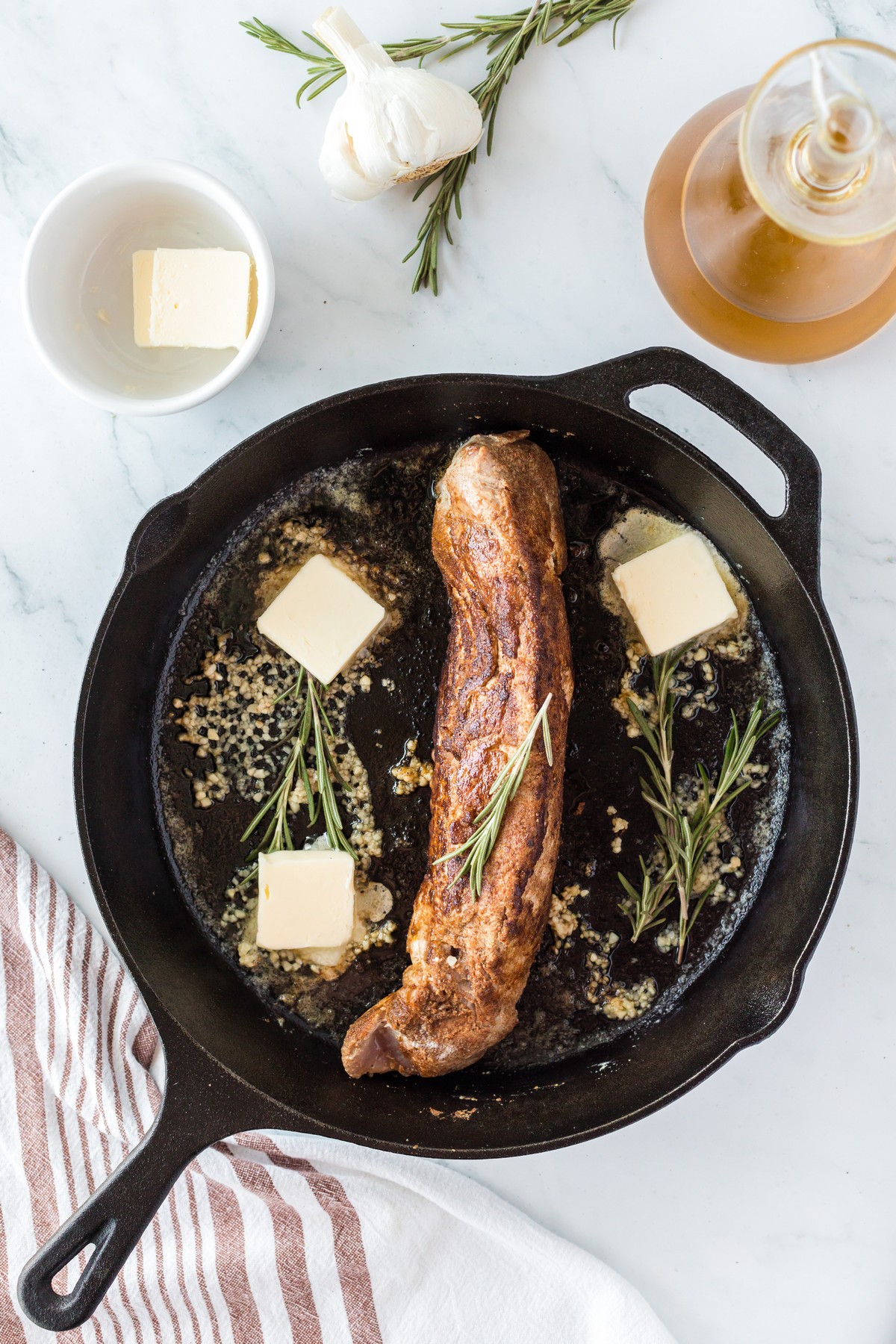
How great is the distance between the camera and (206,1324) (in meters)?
1.95

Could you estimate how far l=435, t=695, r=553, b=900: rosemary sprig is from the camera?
5.37 feet

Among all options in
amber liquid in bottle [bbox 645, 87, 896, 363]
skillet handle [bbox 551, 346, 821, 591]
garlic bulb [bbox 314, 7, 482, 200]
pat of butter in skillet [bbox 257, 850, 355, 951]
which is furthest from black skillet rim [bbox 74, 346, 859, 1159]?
garlic bulb [bbox 314, 7, 482, 200]

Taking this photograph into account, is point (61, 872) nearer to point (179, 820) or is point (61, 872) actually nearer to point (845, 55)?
point (179, 820)

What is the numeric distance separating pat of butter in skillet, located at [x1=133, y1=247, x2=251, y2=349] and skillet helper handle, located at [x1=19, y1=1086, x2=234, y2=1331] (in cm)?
127

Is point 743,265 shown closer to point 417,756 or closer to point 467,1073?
point 417,756

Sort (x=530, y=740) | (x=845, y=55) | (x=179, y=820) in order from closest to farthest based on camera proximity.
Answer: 1. (x=845, y=55)
2. (x=530, y=740)
3. (x=179, y=820)

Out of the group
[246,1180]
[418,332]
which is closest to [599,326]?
[418,332]

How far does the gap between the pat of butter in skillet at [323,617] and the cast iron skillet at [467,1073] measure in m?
Answer: 0.22

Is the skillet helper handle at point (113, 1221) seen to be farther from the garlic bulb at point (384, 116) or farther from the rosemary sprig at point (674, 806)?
the garlic bulb at point (384, 116)

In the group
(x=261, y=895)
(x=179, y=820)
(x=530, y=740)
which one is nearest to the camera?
(x=530, y=740)

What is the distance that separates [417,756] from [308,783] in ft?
0.69

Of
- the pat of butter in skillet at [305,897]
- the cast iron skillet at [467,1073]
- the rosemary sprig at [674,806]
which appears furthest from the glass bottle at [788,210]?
the pat of butter in skillet at [305,897]

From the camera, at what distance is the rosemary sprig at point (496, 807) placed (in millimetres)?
1636

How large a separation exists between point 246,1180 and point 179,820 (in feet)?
2.32
